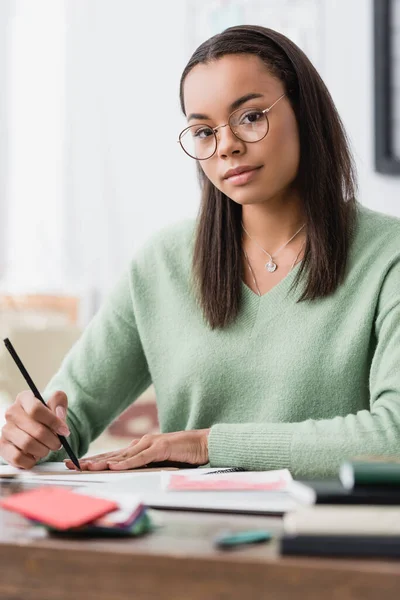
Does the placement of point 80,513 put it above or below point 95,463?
above

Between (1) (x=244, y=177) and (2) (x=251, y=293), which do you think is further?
(2) (x=251, y=293)

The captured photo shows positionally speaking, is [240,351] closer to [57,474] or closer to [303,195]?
[303,195]

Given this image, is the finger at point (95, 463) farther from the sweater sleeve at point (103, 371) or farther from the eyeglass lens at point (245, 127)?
the eyeglass lens at point (245, 127)

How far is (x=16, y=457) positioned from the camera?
120cm

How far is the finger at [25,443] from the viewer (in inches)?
46.6

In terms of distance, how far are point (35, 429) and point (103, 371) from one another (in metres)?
0.35

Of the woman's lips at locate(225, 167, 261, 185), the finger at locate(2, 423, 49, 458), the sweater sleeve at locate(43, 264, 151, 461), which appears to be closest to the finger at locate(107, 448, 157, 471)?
the finger at locate(2, 423, 49, 458)

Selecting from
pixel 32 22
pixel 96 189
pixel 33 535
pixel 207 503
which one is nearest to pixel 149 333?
pixel 207 503

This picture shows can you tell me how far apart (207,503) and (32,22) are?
255 cm

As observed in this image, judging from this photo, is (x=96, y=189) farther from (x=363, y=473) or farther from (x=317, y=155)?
(x=363, y=473)

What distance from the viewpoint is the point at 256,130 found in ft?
4.45

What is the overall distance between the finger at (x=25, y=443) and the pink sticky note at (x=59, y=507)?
383 mm

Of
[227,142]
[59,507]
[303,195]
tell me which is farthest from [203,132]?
[59,507]

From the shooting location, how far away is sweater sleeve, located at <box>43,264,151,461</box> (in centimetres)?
150
